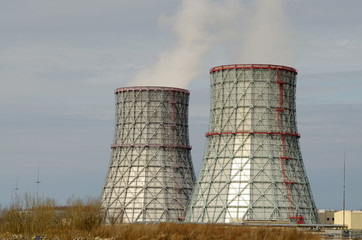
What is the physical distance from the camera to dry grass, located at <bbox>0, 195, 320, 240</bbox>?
43.3m

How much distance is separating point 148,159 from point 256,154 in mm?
18155

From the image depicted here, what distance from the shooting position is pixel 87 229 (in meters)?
46.9

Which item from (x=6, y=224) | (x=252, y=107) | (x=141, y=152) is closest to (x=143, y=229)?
(x=6, y=224)

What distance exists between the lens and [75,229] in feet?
149

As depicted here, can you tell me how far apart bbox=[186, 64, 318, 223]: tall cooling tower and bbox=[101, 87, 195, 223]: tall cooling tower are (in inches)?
572

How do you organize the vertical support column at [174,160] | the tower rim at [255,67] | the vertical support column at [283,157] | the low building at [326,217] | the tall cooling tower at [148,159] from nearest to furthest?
the vertical support column at [283,157]
the tower rim at [255,67]
the tall cooling tower at [148,159]
the vertical support column at [174,160]
the low building at [326,217]

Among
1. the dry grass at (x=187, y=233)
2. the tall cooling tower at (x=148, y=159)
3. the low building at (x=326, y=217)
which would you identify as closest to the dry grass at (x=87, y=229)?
the dry grass at (x=187, y=233)

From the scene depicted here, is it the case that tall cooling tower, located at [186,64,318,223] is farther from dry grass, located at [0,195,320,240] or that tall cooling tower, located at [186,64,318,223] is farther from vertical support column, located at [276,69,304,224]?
dry grass, located at [0,195,320,240]

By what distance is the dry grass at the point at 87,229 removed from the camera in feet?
142

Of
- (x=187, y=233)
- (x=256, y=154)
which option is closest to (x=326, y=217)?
(x=256, y=154)

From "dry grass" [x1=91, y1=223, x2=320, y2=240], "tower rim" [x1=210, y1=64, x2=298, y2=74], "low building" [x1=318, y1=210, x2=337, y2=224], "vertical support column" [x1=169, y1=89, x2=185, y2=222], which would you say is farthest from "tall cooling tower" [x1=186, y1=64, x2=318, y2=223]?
"low building" [x1=318, y1=210, x2=337, y2=224]

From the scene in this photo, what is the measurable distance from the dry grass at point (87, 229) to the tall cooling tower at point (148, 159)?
32.1m

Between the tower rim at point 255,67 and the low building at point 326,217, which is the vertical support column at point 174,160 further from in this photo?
the low building at point 326,217

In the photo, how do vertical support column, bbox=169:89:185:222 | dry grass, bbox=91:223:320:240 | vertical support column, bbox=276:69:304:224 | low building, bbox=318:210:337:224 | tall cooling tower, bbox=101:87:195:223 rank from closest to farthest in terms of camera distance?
dry grass, bbox=91:223:320:240 < vertical support column, bbox=276:69:304:224 < tall cooling tower, bbox=101:87:195:223 < vertical support column, bbox=169:89:185:222 < low building, bbox=318:210:337:224
